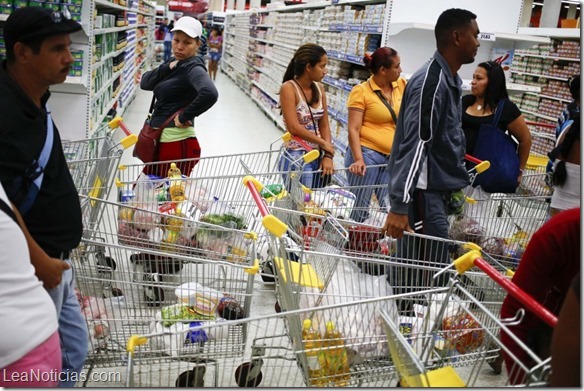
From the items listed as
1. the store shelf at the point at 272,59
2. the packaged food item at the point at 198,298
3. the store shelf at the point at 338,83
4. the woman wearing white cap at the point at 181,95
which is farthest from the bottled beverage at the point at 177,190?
the store shelf at the point at 272,59

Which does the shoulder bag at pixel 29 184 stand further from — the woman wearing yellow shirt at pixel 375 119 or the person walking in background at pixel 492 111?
the person walking in background at pixel 492 111

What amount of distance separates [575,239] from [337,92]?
573 cm

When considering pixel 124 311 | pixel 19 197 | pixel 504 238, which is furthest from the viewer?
pixel 504 238

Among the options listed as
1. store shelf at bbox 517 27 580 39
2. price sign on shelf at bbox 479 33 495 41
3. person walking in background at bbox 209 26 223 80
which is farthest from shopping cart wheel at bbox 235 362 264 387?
person walking in background at bbox 209 26 223 80

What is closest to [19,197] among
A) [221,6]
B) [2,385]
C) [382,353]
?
[2,385]

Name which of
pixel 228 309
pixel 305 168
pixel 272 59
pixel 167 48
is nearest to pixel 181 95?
pixel 305 168

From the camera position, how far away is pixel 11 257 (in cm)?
152

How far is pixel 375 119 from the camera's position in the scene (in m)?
4.49

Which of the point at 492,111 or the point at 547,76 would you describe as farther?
the point at 547,76

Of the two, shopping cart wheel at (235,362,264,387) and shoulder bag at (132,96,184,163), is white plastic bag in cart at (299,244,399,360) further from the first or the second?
shoulder bag at (132,96,184,163)

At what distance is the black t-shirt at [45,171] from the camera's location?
1799 mm

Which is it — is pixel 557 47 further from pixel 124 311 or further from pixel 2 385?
pixel 2 385

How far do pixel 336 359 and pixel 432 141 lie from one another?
1.13 m

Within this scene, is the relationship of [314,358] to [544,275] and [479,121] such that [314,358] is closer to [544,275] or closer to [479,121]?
[544,275]
